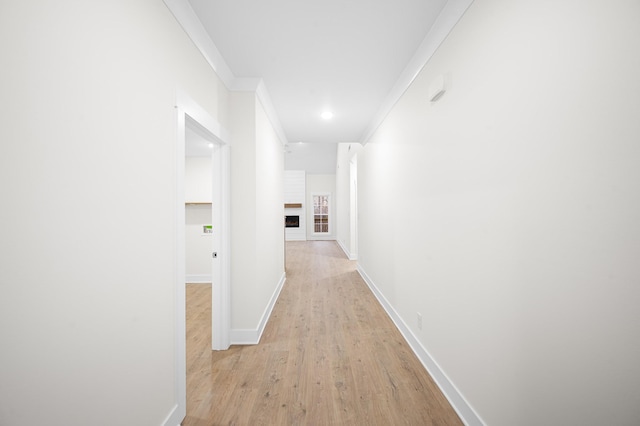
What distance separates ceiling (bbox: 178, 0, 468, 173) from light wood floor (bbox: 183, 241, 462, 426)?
2572 mm

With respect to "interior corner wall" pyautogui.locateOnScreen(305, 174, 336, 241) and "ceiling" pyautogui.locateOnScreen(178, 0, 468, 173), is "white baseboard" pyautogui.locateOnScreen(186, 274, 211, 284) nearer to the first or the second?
"ceiling" pyautogui.locateOnScreen(178, 0, 468, 173)

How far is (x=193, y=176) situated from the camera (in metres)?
4.87

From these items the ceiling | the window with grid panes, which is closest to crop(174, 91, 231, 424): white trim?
the ceiling

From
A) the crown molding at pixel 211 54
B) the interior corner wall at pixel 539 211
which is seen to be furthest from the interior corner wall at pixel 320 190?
the interior corner wall at pixel 539 211

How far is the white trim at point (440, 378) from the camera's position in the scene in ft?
5.26

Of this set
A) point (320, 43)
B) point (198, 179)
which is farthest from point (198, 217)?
point (320, 43)

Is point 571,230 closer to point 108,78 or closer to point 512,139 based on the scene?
point 512,139

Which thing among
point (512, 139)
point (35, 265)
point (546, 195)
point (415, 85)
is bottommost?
point (35, 265)

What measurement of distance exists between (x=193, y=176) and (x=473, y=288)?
15.3 ft

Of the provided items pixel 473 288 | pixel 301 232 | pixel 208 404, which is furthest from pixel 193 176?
pixel 301 232

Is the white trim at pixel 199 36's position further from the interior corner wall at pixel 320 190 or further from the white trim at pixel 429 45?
the interior corner wall at pixel 320 190

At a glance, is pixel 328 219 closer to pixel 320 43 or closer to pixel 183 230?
pixel 320 43

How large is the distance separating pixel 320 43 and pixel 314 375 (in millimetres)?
2589

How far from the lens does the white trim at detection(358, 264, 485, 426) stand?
1.60 meters
